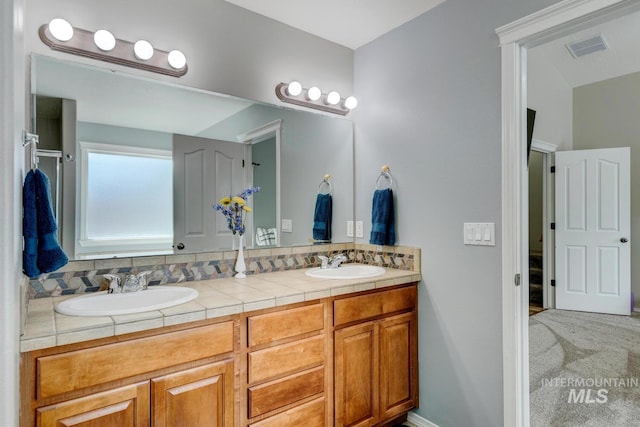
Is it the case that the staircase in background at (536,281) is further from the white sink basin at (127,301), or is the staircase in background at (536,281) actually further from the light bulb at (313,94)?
the white sink basin at (127,301)

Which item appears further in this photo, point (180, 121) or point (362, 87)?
point (362, 87)

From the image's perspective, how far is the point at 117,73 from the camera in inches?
67.9

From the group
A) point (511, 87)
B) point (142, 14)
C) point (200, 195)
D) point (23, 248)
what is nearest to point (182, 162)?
Answer: point (200, 195)

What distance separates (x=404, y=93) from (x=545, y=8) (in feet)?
2.66

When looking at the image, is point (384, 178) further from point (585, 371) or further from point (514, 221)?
point (585, 371)

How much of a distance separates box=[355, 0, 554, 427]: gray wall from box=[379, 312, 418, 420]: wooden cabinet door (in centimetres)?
7

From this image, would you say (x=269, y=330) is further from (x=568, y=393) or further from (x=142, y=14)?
(x=568, y=393)

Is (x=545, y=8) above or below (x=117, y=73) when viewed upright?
above

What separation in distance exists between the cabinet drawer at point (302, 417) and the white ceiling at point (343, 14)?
6.97 feet

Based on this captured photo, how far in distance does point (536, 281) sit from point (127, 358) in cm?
494

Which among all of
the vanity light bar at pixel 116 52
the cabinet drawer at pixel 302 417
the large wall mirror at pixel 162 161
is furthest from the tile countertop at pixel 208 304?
the vanity light bar at pixel 116 52

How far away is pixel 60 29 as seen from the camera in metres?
1.53

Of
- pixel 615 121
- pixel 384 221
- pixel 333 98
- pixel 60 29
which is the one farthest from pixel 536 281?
pixel 60 29

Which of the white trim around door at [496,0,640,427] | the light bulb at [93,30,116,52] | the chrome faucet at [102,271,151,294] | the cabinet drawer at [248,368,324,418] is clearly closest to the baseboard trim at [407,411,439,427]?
the white trim around door at [496,0,640,427]
